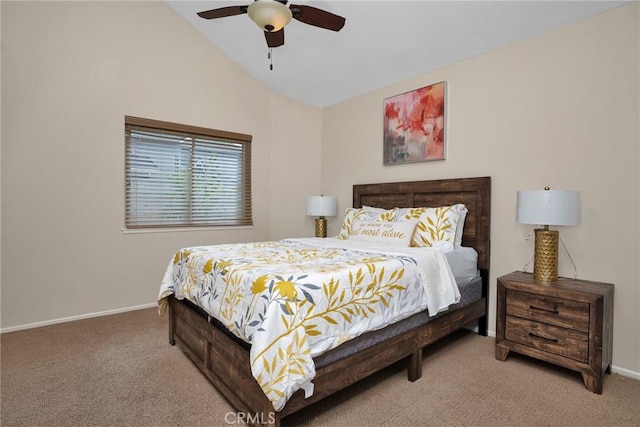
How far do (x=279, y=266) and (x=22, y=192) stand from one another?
2.66m

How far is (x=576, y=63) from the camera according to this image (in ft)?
7.89

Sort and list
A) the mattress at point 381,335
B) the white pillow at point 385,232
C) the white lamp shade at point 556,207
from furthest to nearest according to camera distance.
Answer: the white pillow at point 385,232, the white lamp shade at point 556,207, the mattress at point 381,335

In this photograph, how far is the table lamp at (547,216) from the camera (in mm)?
2141

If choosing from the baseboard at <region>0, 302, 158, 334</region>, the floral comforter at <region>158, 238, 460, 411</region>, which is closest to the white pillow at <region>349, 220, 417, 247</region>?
the floral comforter at <region>158, 238, 460, 411</region>

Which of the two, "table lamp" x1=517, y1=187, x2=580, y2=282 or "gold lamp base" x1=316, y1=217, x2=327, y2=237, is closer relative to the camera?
"table lamp" x1=517, y1=187, x2=580, y2=282

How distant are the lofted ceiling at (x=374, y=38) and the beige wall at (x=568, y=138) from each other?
0.16m

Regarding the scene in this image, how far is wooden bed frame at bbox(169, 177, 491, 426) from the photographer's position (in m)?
1.57

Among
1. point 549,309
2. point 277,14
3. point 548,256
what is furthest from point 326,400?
point 277,14

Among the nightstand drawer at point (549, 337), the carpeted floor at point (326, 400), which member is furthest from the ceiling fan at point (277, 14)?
the nightstand drawer at point (549, 337)

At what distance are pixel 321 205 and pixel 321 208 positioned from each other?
4cm

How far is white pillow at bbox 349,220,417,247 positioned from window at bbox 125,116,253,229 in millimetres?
1702

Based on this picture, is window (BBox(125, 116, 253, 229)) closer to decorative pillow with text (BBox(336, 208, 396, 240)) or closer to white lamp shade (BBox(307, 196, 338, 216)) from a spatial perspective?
white lamp shade (BBox(307, 196, 338, 216))

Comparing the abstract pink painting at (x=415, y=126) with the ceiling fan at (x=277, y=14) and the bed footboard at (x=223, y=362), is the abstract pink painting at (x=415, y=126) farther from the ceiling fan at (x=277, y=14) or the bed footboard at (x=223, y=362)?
the bed footboard at (x=223, y=362)

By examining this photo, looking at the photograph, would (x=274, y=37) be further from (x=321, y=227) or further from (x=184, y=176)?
(x=321, y=227)
